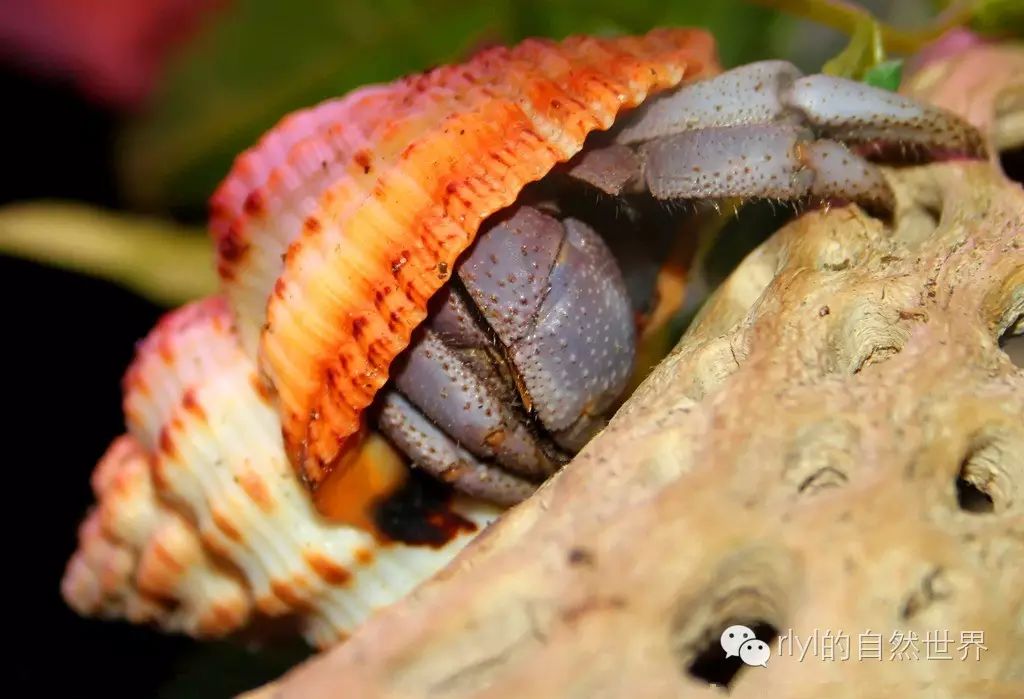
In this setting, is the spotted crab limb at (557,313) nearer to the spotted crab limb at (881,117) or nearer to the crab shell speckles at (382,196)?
the crab shell speckles at (382,196)

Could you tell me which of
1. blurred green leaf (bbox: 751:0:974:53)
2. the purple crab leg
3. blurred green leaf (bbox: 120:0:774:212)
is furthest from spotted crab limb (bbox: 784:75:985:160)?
blurred green leaf (bbox: 120:0:774:212)

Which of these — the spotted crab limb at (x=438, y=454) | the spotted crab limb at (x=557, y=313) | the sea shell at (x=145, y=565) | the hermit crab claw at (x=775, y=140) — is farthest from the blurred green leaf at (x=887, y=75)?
the sea shell at (x=145, y=565)

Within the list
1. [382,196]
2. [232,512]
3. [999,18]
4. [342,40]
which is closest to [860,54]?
[999,18]

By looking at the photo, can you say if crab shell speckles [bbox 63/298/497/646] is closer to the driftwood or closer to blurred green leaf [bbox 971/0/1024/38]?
the driftwood

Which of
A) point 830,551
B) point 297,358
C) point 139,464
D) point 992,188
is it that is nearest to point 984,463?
point 830,551

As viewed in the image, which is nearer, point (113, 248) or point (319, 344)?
point (319, 344)

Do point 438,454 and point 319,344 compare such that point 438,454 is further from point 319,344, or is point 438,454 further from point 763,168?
point 763,168

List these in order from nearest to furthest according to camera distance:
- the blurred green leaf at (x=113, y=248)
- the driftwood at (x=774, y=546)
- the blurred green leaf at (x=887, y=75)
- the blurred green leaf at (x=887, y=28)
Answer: the driftwood at (x=774, y=546)
the blurred green leaf at (x=887, y=75)
the blurred green leaf at (x=887, y=28)
the blurred green leaf at (x=113, y=248)
